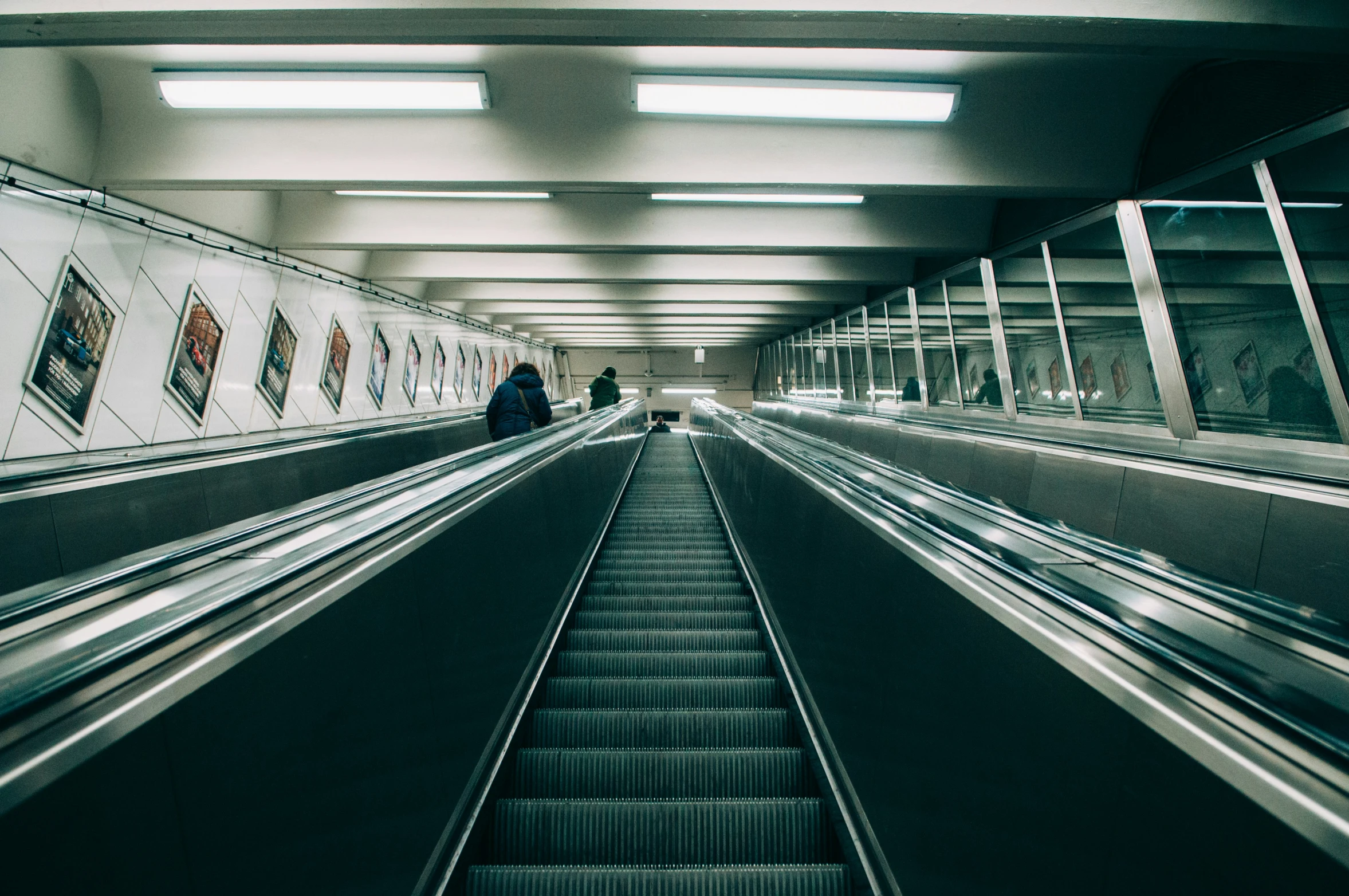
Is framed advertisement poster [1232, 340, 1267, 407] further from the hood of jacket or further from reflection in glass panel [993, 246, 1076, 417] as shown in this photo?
the hood of jacket

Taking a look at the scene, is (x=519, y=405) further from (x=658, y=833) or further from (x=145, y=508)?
(x=658, y=833)

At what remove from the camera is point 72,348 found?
17.6 ft

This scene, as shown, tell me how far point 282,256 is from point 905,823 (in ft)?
32.4

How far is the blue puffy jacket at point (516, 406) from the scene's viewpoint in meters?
5.78

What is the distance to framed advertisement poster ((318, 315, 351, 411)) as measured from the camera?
9.48 m

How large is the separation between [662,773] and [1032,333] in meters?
7.57

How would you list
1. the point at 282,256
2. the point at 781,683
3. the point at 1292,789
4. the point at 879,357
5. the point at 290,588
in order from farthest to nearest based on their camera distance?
the point at 879,357 < the point at 282,256 < the point at 781,683 < the point at 290,588 < the point at 1292,789

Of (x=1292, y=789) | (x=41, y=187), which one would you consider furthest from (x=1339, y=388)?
(x=41, y=187)

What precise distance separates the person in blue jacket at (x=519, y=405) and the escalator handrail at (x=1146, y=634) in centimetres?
405

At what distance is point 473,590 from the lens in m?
2.02

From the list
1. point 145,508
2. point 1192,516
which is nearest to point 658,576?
point 145,508

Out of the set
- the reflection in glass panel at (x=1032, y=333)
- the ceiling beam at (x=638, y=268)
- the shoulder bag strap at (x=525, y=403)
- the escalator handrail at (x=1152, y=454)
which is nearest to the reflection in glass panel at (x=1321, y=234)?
the escalator handrail at (x=1152, y=454)

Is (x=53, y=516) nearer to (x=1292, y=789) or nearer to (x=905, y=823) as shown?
(x=905, y=823)

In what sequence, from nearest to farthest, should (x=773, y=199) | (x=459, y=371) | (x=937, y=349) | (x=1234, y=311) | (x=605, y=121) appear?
(x=1234, y=311)
(x=605, y=121)
(x=773, y=199)
(x=937, y=349)
(x=459, y=371)
